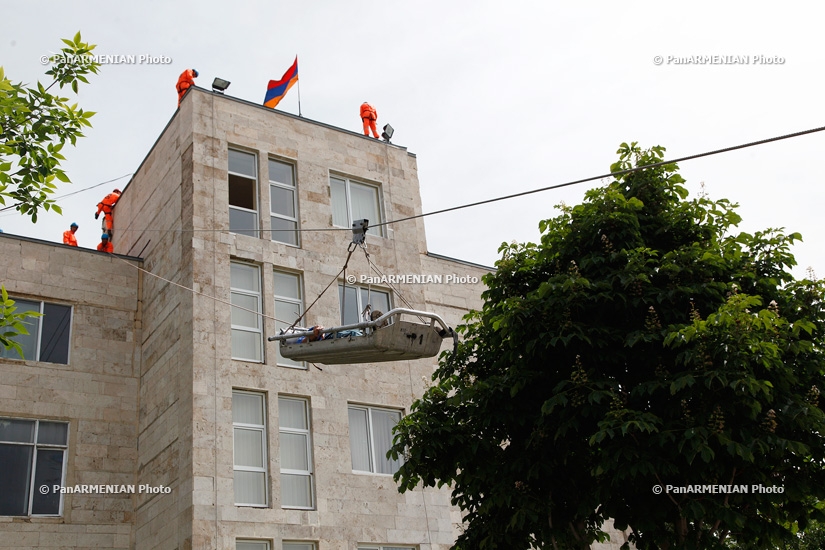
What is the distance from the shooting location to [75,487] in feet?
66.9

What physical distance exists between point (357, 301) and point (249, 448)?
4.84 m

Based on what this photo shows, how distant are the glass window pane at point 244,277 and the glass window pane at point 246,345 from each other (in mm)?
1142

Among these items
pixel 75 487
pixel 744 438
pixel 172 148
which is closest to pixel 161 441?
pixel 75 487

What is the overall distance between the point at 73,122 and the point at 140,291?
12760 millimetres

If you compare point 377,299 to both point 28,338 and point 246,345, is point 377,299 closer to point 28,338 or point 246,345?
point 246,345

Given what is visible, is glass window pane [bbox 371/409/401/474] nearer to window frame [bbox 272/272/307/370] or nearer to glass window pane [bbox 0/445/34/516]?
window frame [bbox 272/272/307/370]

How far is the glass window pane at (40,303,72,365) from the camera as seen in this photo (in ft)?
70.7

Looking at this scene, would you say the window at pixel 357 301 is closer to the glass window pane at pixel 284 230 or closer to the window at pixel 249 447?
the glass window pane at pixel 284 230

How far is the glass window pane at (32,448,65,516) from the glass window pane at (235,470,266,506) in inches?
163

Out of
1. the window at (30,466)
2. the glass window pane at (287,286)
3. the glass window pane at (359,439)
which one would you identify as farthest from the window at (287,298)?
the window at (30,466)

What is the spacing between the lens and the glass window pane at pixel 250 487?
19.5 metres

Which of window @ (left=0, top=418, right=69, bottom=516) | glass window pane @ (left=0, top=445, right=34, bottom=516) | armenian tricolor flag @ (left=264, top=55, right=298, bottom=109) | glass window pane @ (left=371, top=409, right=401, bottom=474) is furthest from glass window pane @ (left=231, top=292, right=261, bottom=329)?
armenian tricolor flag @ (left=264, top=55, right=298, bottom=109)

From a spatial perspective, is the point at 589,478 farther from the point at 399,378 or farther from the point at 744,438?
the point at 399,378

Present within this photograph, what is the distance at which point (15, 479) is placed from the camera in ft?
65.4
